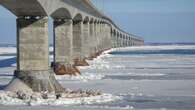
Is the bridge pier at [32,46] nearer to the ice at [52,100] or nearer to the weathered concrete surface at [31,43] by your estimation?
the weathered concrete surface at [31,43]

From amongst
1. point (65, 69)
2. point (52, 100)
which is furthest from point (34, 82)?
point (65, 69)

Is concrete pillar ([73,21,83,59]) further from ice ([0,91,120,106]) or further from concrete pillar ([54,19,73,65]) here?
ice ([0,91,120,106])

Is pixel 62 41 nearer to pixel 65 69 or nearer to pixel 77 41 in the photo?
pixel 65 69

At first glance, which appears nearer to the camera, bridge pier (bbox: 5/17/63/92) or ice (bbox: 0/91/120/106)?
ice (bbox: 0/91/120/106)

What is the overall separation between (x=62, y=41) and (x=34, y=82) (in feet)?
65.7

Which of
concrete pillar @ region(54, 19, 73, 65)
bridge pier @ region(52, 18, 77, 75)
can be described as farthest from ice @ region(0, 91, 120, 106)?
concrete pillar @ region(54, 19, 73, 65)

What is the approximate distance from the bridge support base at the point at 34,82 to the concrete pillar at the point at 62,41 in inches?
698

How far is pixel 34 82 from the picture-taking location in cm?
3422

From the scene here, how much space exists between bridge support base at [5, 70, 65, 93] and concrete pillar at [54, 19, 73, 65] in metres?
17.7

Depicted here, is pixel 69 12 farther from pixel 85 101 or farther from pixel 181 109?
pixel 181 109

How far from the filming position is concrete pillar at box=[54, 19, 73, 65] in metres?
53.3

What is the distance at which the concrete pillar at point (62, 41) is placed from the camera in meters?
53.3

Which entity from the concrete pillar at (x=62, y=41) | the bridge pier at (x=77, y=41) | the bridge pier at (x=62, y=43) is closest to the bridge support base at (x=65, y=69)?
the bridge pier at (x=62, y=43)

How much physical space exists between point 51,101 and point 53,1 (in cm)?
1252
